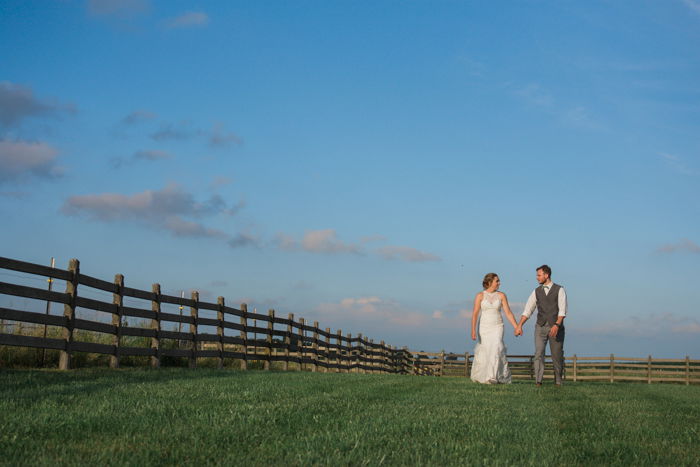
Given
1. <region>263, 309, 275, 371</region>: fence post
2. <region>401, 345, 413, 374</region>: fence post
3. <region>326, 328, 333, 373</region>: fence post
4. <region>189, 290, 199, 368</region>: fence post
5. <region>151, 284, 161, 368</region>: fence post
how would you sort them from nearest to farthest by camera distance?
1. <region>151, 284, 161, 368</region>: fence post
2. <region>189, 290, 199, 368</region>: fence post
3. <region>263, 309, 275, 371</region>: fence post
4. <region>326, 328, 333, 373</region>: fence post
5. <region>401, 345, 413, 374</region>: fence post

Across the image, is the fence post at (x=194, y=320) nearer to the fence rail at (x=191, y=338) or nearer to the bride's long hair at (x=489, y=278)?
the fence rail at (x=191, y=338)

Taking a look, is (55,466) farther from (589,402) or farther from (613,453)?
(589,402)

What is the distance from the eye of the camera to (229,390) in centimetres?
864

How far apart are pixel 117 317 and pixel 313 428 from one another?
993cm

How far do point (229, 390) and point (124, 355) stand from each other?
7.38 m

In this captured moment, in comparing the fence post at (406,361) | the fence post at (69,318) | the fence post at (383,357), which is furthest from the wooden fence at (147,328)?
the fence post at (406,361)

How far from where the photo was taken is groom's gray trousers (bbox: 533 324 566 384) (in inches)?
535

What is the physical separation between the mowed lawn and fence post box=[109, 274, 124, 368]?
524 cm

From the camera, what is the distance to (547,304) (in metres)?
13.6

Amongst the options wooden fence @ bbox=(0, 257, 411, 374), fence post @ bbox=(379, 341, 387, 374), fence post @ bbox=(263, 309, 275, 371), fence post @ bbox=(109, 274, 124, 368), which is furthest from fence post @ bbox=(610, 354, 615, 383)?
fence post @ bbox=(109, 274, 124, 368)

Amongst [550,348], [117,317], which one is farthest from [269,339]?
[550,348]

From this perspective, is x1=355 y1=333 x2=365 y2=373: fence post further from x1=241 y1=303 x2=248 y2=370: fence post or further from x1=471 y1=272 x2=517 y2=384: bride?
x1=471 y1=272 x2=517 y2=384: bride

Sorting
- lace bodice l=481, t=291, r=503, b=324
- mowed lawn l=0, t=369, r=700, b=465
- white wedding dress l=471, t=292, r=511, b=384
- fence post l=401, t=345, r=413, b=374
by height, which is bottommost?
fence post l=401, t=345, r=413, b=374

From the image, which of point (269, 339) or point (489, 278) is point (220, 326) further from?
point (489, 278)
